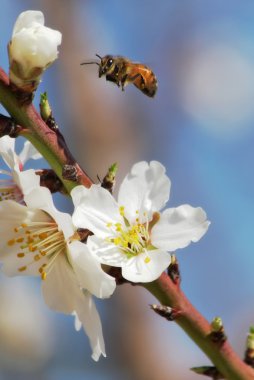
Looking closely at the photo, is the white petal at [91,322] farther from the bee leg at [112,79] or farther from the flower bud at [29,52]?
the bee leg at [112,79]

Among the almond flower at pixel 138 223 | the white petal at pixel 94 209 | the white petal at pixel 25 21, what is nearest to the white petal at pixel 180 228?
the almond flower at pixel 138 223

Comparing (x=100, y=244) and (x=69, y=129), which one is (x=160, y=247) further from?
(x=69, y=129)

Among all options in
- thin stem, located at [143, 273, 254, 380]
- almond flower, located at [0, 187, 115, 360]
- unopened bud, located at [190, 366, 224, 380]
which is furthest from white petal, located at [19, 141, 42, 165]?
unopened bud, located at [190, 366, 224, 380]

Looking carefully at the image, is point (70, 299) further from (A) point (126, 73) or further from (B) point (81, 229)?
(A) point (126, 73)

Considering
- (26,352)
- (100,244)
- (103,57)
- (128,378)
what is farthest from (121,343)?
(100,244)

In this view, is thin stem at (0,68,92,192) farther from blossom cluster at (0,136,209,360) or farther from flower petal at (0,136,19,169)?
flower petal at (0,136,19,169)
